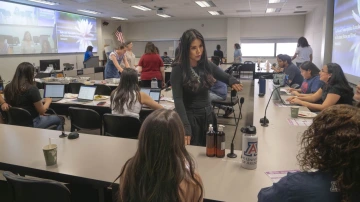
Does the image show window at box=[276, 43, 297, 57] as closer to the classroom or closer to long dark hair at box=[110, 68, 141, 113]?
the classroom

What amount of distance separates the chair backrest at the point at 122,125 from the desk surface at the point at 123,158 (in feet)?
1.74

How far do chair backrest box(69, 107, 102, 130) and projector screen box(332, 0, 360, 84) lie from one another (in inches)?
150

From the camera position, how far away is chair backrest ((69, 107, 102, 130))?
9.42 ft

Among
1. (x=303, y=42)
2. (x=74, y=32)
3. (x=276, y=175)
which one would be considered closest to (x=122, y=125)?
(x=276, y=175)

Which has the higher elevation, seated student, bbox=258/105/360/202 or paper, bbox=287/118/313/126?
seated student, bbox=258/105/360/202

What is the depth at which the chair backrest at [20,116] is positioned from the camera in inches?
114

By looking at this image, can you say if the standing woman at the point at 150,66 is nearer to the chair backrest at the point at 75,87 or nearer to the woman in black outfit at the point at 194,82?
the chair backrest at the point at 75,87

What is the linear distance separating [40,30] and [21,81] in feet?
20.3

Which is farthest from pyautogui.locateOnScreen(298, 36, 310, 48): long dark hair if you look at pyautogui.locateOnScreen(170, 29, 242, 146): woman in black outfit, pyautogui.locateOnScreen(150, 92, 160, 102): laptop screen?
pyautogui.locateOnScreen(170, 29, 242, 146): woman in black outfit

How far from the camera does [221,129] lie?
1544 mm

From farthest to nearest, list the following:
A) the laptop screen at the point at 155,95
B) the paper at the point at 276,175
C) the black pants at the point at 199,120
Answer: the laptop screen at the point at 155,95
the black pants at the point at 199,120
the paper at the point at 276,175

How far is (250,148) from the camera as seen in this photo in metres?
1.42

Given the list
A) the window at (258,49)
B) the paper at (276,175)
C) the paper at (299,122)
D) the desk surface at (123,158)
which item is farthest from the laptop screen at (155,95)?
the window at (258,49)

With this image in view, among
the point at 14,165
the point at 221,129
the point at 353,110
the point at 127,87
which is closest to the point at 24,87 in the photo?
the point at 127,87
